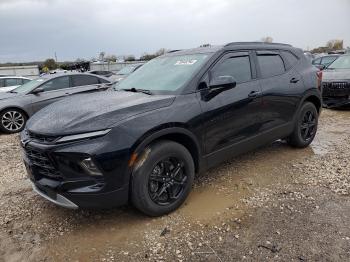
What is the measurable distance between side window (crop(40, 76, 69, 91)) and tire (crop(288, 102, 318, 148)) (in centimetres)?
628

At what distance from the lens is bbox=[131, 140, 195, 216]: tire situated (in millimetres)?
3479

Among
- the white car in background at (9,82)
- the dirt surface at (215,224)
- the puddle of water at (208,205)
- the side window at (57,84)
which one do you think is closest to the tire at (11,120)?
the side window at (57,84)

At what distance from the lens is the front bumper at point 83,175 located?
3.20 m

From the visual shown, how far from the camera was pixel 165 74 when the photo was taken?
4500 millimetres

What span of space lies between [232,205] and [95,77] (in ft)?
23.9

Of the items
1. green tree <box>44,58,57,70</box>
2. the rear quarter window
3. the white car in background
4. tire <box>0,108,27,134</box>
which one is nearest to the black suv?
the rear quarter window

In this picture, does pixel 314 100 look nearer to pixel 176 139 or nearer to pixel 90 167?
pixel 176 139

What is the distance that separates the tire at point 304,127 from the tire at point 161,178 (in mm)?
2535

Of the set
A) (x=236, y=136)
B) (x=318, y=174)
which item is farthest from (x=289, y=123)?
(x=236, y=136)

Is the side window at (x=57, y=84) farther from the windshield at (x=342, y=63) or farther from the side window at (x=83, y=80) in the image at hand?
the windshield at (x=342, y=63)

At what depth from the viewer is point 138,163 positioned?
3.46 metres

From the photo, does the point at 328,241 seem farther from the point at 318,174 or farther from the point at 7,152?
the point at 7,152

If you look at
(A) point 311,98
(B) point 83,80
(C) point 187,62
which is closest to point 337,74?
(A) point 311,98

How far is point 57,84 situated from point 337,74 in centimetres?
774
